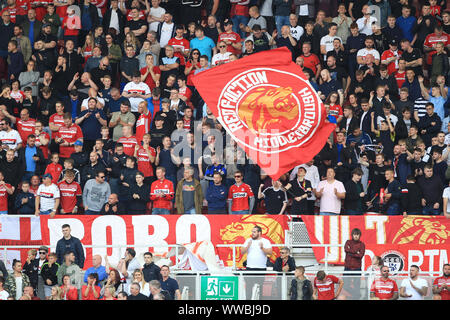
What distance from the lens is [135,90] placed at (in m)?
22.5

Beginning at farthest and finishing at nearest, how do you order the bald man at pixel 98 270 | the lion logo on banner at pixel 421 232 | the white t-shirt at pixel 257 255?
the lion logo on banner at pixel 421 232 → the white t-shirt at pixel 257 255 → the bald man at pixel 98 270

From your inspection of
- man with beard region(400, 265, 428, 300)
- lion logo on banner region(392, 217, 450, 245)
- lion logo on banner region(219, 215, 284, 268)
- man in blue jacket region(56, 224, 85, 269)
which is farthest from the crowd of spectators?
man with beard region(400, 265, 428, 300)

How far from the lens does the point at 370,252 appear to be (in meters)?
18.1

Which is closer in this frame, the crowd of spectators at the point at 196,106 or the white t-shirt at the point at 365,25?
the crowd of spectators at the point at 196,106

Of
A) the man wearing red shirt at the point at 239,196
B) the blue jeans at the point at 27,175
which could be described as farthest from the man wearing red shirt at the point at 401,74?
the blue jeans at the point at 27,175

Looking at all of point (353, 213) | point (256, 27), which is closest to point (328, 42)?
point (256, 27)

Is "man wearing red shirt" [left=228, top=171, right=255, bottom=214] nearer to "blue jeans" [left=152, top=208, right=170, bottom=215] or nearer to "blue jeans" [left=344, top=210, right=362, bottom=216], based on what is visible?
"blue jeans" [left=152, top=208, right=170, bottom=215]

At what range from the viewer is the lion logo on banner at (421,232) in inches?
746

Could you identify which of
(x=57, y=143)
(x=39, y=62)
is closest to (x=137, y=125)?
(x=57, y=143)

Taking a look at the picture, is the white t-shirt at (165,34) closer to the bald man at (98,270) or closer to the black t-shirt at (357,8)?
the black t-shirt at (357,8)

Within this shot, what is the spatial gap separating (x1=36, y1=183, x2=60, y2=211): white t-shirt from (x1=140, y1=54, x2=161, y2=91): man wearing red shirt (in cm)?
409

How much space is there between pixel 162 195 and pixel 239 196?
1.46 metres

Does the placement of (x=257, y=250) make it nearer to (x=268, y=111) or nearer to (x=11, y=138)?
(x=268, y=111)

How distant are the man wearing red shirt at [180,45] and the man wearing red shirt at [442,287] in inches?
352
